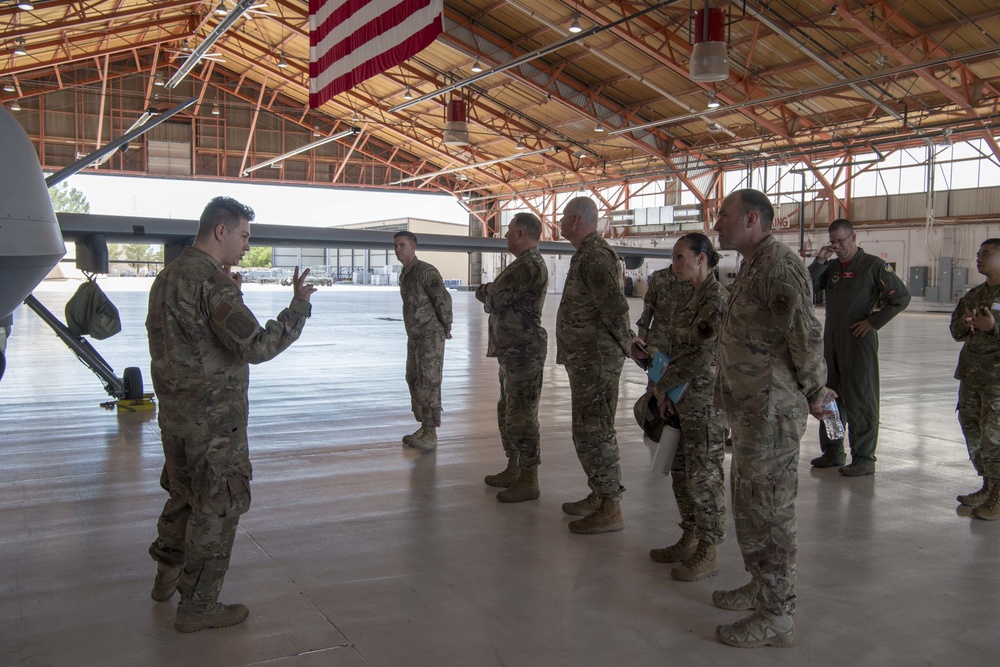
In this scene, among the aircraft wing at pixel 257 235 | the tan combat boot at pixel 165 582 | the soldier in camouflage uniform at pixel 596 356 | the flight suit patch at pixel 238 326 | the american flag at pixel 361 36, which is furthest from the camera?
the aircraft wing at pixel 257 235

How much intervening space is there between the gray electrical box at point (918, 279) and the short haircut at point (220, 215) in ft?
92.7

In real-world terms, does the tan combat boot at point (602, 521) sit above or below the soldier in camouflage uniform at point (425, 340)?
below

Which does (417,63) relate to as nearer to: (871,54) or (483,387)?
(871,54)

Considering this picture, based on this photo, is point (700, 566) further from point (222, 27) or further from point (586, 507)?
point (222, 27)

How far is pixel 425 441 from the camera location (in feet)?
19.3

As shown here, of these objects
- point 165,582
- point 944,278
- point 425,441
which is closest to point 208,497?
point 165,582

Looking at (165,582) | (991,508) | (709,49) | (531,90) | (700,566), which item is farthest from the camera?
(531,90)

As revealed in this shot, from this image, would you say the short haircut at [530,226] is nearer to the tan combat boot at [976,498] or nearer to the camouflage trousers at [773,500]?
the camouflage trousers at [773,500]

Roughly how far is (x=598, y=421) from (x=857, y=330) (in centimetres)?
231

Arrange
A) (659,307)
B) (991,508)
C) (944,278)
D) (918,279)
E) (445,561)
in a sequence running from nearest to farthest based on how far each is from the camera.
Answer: (445,561), (991,508), (659,307), (944,278), (918,279)

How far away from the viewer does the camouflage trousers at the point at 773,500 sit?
2.78 metres

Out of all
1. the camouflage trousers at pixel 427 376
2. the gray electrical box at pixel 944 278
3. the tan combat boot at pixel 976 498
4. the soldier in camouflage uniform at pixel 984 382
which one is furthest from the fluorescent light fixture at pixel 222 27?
the gray electrical box at pixel 944 278

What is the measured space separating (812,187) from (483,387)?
22.9 m

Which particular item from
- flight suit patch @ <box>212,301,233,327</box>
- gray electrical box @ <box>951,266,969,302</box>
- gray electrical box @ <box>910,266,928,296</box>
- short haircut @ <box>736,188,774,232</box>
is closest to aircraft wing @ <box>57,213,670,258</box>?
short haircut @ <box>736,188,774,232</box>
